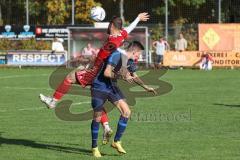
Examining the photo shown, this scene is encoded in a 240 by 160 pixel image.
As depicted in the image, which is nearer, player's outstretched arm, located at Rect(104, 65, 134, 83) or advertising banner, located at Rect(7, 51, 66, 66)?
player's outstretched arm, located at Rect(104, 65, 134, 83)

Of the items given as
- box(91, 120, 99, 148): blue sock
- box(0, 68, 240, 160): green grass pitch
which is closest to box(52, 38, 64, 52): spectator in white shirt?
box(0, 68, 240, 160): green grass pitch

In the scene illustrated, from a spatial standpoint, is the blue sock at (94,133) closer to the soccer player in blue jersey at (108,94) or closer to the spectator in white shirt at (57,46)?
the soccer player in blue jersey at (108,94)

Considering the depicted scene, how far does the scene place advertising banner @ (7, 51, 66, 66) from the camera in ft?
131

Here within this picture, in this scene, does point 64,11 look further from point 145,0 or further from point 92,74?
point 92,74

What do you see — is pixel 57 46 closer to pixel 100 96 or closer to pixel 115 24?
pixel 100 96

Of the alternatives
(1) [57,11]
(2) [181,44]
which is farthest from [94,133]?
(1) [57,11]

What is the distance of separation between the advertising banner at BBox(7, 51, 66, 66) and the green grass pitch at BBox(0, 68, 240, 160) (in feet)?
57.3

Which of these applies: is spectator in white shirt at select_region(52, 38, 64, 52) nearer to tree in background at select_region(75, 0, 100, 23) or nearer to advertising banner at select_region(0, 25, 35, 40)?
advertising banner at select_region(0, 25, 35, 40)

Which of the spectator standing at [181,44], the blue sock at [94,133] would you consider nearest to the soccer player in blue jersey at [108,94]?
the blue sock at [94,133]

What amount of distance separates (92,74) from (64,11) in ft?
139

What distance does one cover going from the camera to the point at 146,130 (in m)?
13.3

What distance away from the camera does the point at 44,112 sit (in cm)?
1689

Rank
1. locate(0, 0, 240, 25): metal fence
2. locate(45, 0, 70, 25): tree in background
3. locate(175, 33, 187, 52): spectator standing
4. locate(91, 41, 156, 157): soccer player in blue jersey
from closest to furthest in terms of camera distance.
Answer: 1. locate(91, 41, 156, 157): soccer player in blue jersey
2. locate(175, 33, 187, 52): spectator standing
3. locate(0, 0, 240, 25): metal fence
4. locate(45, 0, 70, 25): tree in background

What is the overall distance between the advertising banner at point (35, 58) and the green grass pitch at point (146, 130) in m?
17.5
